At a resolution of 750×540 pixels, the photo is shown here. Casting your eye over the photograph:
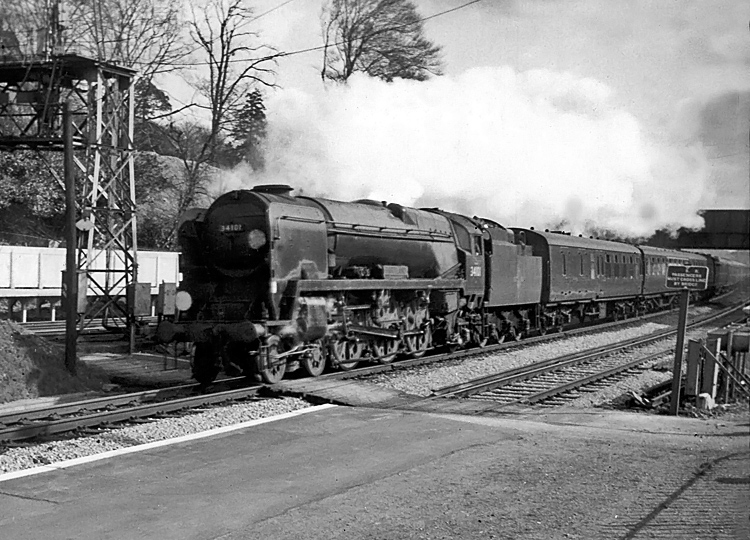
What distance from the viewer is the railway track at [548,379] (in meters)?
13.5

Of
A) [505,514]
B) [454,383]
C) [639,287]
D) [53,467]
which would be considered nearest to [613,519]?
[505,514]

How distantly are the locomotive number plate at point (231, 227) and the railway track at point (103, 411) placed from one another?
2.67 meters

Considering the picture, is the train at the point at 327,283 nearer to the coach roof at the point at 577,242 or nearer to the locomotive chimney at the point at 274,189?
the locomotive chimney at the point at 274,189

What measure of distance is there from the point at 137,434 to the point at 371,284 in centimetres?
674

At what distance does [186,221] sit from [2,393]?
427 centimetres

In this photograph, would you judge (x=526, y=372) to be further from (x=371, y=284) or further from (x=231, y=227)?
(x=231, y=227)

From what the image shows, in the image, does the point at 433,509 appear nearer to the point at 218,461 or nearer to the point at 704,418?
the point at 218,461

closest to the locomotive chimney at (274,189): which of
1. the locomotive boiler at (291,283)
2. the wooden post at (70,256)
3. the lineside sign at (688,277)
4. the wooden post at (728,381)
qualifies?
the locomotive boiler at (291,283)

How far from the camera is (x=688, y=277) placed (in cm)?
1182

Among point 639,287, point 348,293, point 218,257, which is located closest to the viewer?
point 218,257

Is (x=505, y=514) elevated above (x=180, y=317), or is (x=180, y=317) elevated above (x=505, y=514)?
(x=180, y=317)

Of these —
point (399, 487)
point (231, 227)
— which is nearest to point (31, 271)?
point (231, 227)

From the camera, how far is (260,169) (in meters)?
20.5

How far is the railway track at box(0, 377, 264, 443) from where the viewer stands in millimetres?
9773
